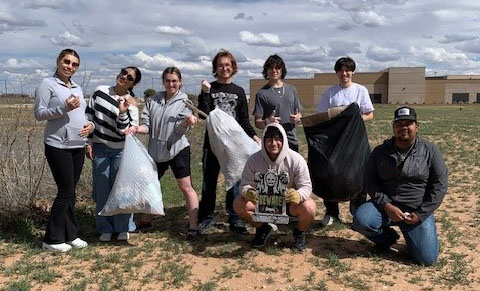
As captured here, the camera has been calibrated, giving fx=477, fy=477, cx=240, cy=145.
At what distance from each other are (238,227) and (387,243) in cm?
155

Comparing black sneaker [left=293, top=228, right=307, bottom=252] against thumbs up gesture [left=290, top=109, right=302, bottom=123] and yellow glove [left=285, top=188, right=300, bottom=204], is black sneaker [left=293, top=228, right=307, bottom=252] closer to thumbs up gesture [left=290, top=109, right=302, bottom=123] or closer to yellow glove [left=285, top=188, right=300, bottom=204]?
yellow glove [left=285, top=188, right=300, bottom=204]

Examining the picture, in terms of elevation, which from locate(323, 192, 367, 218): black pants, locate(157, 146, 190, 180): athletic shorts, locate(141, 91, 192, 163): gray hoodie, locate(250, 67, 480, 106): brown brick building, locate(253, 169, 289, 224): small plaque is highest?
locate(250, 67, 480, 106): brown brick building

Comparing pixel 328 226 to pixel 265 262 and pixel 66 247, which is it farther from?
pixel 66 247

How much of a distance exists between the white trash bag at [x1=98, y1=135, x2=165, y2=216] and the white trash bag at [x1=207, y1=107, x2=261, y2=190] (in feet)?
2.27

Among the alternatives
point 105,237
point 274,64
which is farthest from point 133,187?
point 274,64

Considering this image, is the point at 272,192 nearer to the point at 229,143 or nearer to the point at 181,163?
the point at 229,143

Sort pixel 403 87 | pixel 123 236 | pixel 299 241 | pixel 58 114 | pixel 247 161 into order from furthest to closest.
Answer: pixel 403 87
pixel 123 236
pixel 299 241
pixel 247 161
pixel 58 114

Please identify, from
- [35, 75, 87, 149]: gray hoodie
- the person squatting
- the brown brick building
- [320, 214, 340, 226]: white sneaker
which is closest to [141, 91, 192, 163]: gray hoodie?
the person squatting

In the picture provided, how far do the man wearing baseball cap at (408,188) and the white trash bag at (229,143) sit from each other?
123 cm

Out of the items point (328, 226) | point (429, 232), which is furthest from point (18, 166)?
point (429, 232)

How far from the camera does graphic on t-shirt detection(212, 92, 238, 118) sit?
4.80 metres

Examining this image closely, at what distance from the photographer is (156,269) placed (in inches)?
164

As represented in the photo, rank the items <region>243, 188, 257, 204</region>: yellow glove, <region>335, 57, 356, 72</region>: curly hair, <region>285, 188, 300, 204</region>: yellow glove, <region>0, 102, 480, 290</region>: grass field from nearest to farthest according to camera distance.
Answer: <region>0, 102, 480, 290</region>: grass field < <region>285, 188, 300, 204</region>: yellow glove < <region>243, 188, 257, 204</region>: yellow glove < <region>335, 57, 356, 72</region>: curly hair

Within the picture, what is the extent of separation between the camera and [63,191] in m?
4.49
